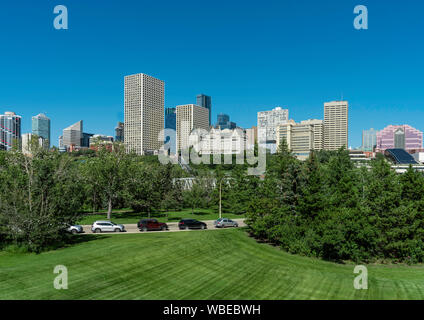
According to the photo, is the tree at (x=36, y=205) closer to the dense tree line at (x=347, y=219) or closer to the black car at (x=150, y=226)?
the black car at (x=150, y=226)

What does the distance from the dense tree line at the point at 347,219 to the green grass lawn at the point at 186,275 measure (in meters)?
1.93

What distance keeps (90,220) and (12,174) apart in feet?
69.2

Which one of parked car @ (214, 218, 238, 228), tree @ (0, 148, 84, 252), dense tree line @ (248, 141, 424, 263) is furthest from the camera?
parked car @ (214, 218, 238, 228)

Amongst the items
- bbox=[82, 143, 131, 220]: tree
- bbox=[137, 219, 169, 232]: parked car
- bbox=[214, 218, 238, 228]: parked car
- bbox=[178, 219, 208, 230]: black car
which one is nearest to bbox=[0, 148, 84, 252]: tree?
bbox=[137, 219, 169, 232]: parked car

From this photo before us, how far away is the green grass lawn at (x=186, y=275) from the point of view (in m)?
14.5

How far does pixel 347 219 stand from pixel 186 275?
1612 centimetres

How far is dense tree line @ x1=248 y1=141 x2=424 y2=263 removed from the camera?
1000 inches

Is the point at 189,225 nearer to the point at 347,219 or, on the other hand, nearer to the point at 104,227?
the point at 104,227

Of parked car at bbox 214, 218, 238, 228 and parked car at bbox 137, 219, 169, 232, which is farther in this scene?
parked car at bbox 214, 218, 238, 228

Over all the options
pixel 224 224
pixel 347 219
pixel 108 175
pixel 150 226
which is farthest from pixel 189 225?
pixel 347 219

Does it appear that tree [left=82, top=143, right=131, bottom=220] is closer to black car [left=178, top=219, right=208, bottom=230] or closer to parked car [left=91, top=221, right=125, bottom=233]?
parked car [left=91, top=221, right=125, bottom=233]

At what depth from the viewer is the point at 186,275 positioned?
17.6 metres

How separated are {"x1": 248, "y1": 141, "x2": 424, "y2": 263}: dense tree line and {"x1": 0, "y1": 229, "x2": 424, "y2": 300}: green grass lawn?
193cm
